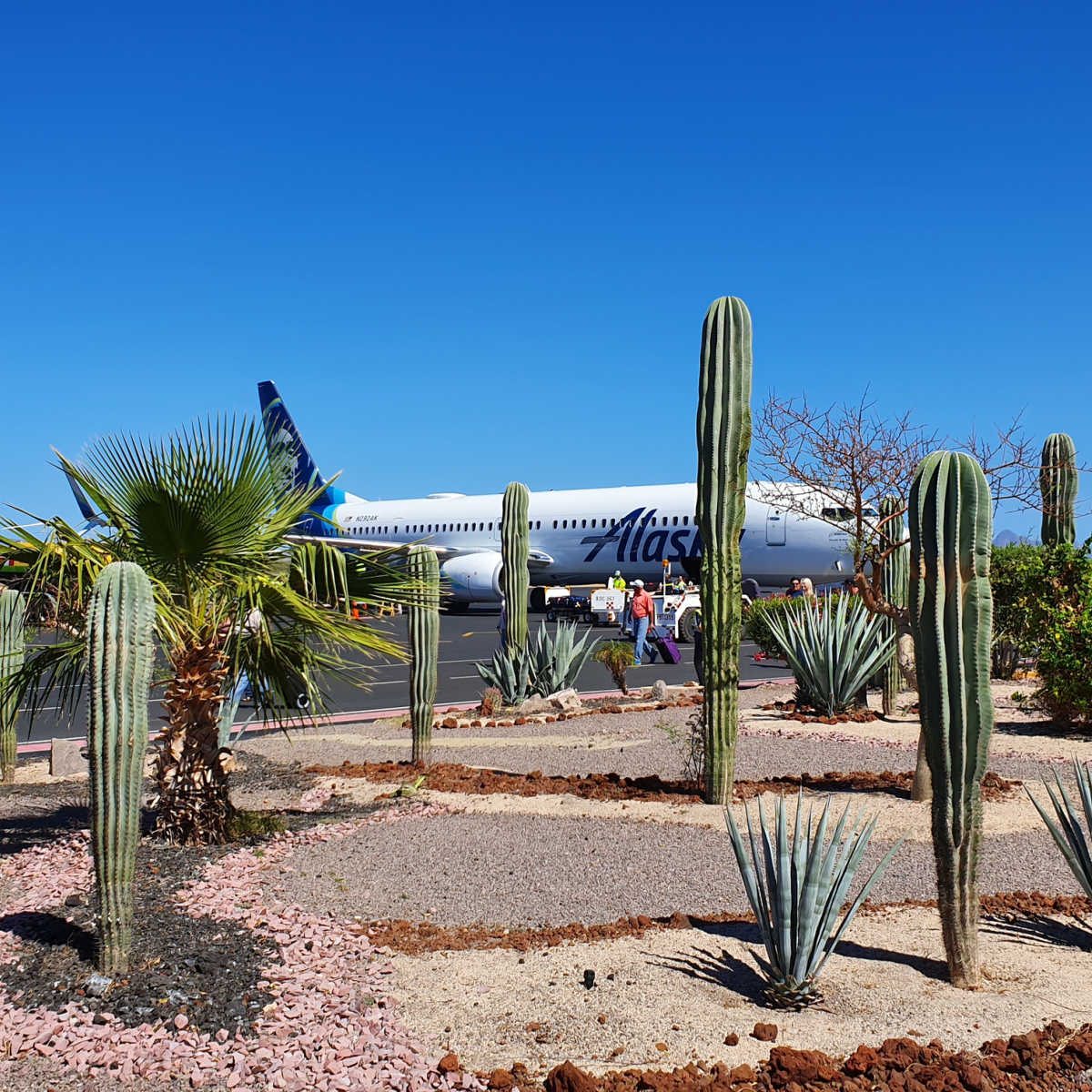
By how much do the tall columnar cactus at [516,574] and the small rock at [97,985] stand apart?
9.88m

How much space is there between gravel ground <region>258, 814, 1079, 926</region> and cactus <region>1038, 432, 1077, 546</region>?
9145mm

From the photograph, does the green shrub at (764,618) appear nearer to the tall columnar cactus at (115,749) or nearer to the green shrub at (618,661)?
the green shrub at (618,661)

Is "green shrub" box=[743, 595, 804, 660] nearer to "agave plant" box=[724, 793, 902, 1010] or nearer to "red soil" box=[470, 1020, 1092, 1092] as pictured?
"agave plant" box=[724, 793, 902, 1010]

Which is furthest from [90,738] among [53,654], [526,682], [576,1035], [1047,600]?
[1047,600]

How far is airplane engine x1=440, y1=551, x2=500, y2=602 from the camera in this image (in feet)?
110

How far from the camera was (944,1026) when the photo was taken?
3646 mm

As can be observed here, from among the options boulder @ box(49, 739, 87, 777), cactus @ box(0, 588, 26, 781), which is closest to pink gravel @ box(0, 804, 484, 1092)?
cactus @ box(0, 588, 26, 781)

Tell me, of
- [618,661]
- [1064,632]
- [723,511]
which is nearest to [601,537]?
[618,661]

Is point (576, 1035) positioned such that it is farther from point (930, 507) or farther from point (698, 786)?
point (698, 786)

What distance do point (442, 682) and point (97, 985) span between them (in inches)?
508

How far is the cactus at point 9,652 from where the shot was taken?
26.6 ft

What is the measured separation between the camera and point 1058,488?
14648mm

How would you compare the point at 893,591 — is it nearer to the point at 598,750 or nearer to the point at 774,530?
the point at 598,750

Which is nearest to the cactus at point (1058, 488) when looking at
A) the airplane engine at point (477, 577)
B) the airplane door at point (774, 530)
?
the airplane door at point (774, 530)
